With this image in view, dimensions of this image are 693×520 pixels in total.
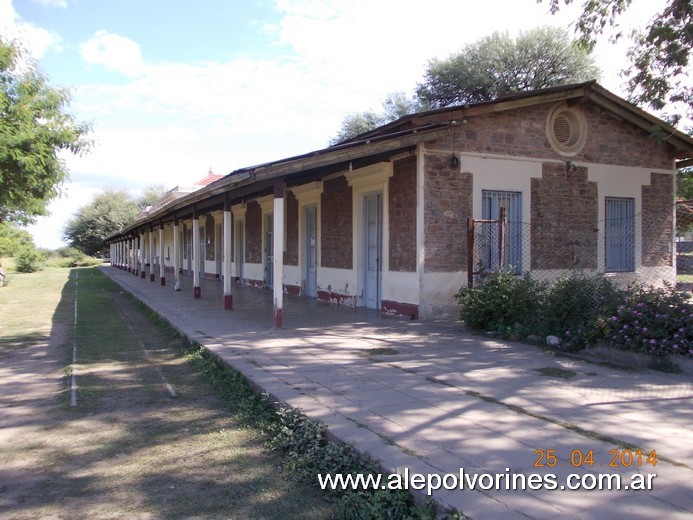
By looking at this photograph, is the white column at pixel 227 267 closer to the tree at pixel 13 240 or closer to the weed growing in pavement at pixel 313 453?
the weed growing in pavement at pixel 313 453

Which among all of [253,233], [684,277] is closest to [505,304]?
[684,277]

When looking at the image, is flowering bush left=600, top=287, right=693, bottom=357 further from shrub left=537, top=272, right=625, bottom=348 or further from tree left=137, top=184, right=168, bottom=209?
tree left=137, top=184, right=168, bottom=209

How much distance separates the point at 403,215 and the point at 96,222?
5811cm

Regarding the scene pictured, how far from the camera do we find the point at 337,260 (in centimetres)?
1362

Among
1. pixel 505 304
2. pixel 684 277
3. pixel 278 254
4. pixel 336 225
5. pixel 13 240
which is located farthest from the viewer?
pixel 13 240

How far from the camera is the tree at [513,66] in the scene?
27922 millimetres

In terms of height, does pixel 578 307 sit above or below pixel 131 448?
above

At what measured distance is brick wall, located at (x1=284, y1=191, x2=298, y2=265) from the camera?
16219mm

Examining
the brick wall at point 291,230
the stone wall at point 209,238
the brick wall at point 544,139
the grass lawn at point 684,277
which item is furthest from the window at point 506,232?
the stone wall at point 209,238

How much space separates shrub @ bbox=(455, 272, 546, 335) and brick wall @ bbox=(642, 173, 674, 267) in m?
5.41

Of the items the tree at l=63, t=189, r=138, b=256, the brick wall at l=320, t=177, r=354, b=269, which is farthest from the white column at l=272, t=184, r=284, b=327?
the tree at l=63, t=189, r=138, b=256

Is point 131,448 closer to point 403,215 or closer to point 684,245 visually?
point 403,215

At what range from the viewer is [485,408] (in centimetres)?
490

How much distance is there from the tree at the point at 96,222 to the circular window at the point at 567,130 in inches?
2198
